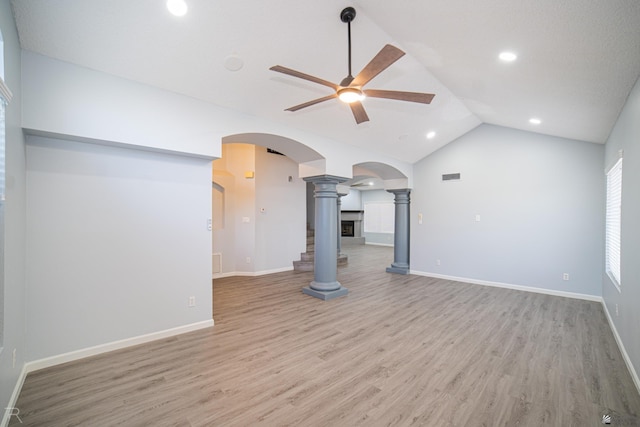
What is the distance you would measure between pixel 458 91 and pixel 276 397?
14.4 feet

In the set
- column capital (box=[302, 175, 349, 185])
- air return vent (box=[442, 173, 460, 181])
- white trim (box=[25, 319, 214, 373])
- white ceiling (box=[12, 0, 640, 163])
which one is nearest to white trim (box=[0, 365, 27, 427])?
white trim (box=[25, 319, 214, 373])

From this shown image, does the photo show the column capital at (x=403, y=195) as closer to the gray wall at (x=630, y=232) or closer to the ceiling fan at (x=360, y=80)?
the gray wall at (x=630, y=232)

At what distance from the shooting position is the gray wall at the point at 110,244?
259 centimetres

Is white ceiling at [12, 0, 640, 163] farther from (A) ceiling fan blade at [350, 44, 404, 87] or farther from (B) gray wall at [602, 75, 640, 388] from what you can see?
(A) ceiling fan blade at [350, 44, 404, 87]

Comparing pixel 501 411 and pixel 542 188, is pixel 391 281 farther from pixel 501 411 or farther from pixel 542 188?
pixel 501 411

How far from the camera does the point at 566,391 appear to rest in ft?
7.60

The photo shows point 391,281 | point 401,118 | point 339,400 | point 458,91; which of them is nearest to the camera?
point 339,400

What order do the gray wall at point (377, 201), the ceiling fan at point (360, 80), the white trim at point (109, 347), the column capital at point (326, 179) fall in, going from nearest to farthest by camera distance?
the ceiling fan at point (360, 80) → the white trim at point (109, 347) → the column capital at point (326, 179) → the gray wall at point (377, 201)

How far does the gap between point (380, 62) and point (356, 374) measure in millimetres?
2617

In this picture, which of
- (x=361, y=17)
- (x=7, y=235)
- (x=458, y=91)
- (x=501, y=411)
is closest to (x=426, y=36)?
(x=361, y=17)

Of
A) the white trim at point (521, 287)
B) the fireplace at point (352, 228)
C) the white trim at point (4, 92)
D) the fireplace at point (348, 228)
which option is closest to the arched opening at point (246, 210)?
the white trim at point (521, 287)

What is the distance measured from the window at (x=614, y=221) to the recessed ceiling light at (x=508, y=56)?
74.0 inches

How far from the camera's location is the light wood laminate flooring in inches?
79.4

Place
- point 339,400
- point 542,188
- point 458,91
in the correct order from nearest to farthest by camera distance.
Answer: point 339,400, point 458,91, point 542,188
